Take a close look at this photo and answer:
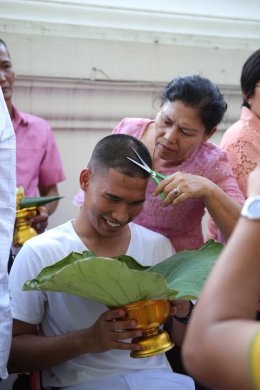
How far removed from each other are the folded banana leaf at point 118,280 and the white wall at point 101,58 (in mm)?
1580

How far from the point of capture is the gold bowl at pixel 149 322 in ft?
4.90

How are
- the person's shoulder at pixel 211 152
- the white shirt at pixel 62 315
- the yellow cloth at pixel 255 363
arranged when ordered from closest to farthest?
the yellow cloth at pixel 255 363 < the white shirt at pixel 62 315 < the person's shoulder at pixel 211 152

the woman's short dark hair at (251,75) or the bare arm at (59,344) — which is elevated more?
the woman's short dark hair at (251,75)

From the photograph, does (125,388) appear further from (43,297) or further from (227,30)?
(227,30)

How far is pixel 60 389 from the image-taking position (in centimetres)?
173

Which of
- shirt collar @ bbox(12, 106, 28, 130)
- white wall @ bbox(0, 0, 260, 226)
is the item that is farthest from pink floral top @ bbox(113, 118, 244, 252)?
white wall @ bbox(0, 0, 260, 226)

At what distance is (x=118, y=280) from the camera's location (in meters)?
1.35

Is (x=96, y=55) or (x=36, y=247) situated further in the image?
(x=96, y=55)

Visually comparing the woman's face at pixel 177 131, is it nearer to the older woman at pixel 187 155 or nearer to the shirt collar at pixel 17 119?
the older woman at pixel 187 155

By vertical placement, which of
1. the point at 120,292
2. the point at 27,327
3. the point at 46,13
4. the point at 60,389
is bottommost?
the point at 60,389

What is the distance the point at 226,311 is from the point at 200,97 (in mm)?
1332

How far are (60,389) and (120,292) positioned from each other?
1.57ft

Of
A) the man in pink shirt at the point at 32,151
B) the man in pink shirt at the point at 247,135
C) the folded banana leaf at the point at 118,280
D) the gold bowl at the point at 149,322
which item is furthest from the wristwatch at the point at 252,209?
the man in pink shirt at the point at 32,151

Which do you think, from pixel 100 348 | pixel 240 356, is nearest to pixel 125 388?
pixel 100 348
